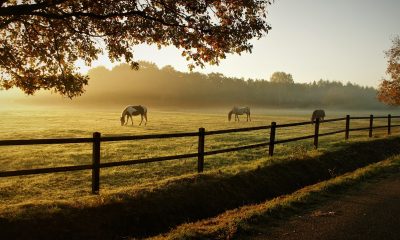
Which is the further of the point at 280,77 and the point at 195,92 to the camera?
the point at 280,77

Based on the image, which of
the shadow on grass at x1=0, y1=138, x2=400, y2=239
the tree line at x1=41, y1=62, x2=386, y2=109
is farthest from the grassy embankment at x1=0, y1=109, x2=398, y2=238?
the tree line at x1=41, y1=62, x2=386, y2=109

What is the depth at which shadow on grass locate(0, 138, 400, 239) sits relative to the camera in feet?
23.4

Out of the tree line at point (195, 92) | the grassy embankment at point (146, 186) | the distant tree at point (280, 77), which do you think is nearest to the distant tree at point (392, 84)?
the grassy embankment at point (146, 186)

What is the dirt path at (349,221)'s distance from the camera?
6.56 meters

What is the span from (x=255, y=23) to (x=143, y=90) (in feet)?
364

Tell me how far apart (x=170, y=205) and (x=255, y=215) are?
7.36 feet

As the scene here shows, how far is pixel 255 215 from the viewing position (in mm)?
7660

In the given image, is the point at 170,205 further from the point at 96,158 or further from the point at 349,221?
the point at 349,221

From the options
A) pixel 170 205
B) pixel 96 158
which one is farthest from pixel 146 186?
pixel 96 158

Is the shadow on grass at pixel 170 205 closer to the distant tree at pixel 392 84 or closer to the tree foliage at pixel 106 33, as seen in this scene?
the tree foliage at pixel 106 33

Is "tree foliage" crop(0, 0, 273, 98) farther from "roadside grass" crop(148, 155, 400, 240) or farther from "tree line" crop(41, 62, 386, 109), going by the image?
"tree line" crop(41, 62, 386, 109)

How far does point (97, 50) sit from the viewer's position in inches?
460

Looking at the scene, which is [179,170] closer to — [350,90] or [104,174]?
[104,174]

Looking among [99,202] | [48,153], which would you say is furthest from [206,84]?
[99,202]
